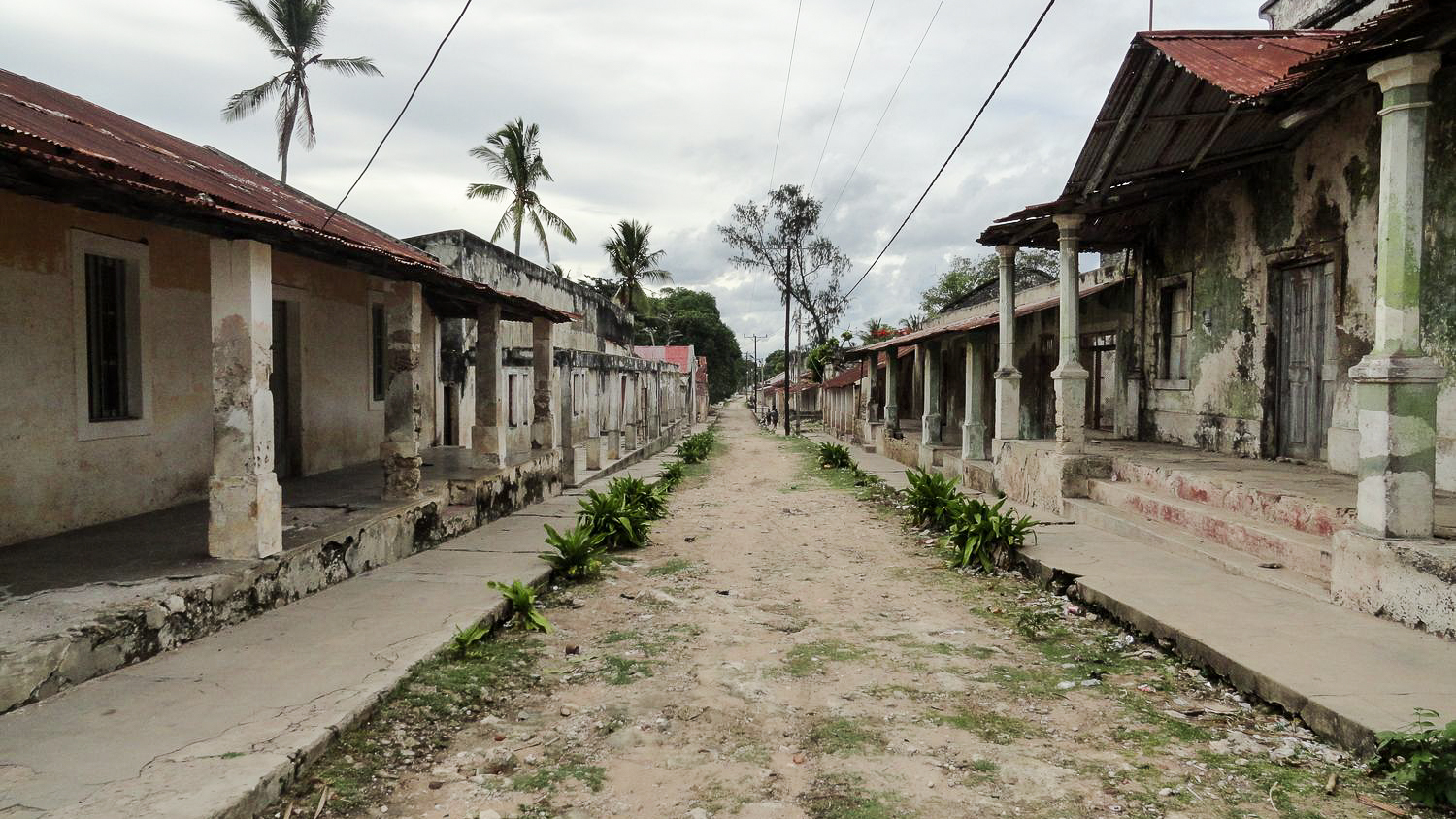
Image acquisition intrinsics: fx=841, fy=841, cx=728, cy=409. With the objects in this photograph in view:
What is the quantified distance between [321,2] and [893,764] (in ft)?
89.7

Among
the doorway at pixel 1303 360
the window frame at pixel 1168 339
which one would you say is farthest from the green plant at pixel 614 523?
the window frame at pixel 1168 339

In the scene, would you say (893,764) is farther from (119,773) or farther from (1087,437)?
(1087,437)

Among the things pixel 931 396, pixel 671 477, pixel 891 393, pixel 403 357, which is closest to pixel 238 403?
pixel 403 357

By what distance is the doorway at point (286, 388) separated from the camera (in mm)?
9586

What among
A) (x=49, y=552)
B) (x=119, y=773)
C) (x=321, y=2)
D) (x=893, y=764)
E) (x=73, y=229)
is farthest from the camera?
(x=321, y=2)

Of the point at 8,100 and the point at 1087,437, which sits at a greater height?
the point at 8,100

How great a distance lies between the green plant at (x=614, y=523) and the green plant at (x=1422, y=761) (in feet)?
22.0

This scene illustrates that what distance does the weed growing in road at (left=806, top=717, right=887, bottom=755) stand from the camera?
3783 mm

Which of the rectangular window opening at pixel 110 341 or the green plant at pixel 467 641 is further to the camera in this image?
the rectangular window opening at pixel 110 341

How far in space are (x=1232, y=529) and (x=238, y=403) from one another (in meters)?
7.49

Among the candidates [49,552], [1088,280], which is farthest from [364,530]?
[1088,280]

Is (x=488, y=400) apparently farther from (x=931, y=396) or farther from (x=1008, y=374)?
(x=931, y=396)

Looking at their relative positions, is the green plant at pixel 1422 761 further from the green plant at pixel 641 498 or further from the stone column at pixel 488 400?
the stone column at pixel 488 400

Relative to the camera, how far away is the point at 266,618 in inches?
211
